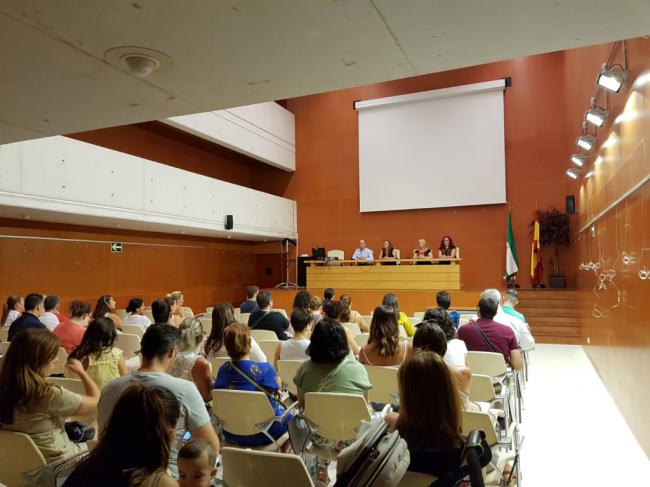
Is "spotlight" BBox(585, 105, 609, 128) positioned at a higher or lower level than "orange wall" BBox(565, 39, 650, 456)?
higher

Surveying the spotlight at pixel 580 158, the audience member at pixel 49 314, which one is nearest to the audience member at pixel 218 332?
the audience member at pixel 49 314

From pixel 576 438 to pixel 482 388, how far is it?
5.71 feet

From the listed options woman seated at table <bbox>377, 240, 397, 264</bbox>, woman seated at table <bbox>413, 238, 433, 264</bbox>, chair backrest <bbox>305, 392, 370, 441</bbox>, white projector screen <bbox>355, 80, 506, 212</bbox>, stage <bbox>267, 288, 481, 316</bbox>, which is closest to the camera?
chair backrest <bbox>305, 392, 370, 441</bbox>

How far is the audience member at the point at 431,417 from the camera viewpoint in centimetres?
178

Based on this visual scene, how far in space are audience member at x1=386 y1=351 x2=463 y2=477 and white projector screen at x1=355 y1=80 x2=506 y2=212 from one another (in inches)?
439

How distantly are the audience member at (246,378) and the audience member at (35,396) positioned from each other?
0.89 meters

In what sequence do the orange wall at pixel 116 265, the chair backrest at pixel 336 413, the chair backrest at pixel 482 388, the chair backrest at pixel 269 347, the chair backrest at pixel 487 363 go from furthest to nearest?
the orange wall at pixel 116 265 < the chair backrest at pixel 269 347 < the chair backrest at pixel 487 363 < the chair backrest at pixel 482 388 < the chair backrest at pixel 336 413

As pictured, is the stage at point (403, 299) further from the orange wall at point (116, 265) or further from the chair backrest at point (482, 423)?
the chair backrest at point (482, 423)

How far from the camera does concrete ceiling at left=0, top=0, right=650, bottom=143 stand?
1898 millimetres

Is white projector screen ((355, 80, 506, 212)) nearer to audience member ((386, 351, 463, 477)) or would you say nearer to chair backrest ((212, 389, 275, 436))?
chair backrest ((212, 389, 275, 436))

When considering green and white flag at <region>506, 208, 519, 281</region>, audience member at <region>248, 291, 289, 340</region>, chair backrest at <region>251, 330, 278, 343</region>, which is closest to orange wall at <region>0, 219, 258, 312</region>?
audience member at <region>248, 291, 289, 340</region>

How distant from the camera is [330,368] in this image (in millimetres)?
2936

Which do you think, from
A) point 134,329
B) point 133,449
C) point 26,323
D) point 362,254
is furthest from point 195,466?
point 362,254

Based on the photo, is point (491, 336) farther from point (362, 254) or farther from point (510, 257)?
point (362, 254)
